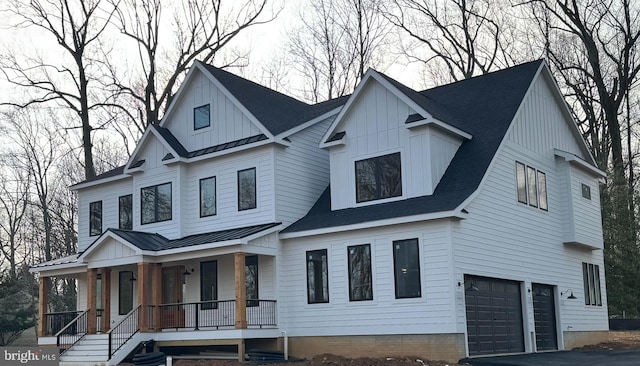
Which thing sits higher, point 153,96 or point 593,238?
point 153,96

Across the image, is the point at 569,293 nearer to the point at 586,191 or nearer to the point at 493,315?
the point at 586,191

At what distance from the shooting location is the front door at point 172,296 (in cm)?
2509

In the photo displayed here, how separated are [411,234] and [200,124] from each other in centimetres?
980

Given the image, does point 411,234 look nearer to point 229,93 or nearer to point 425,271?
point 425,271

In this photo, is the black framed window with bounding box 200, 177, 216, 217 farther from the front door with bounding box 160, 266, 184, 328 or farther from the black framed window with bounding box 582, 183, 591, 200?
the black framed window with bounding box 582, 183, 591, 200

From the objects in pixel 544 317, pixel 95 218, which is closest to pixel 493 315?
pixel 544 317

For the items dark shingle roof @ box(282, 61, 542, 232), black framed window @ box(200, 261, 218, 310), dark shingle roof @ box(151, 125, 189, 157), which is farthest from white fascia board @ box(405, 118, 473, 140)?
dark shingle roof @ box(151, 125, 189, 157)

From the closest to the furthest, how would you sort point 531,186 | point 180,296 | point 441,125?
point 441,125, point 531,186, point 180,296

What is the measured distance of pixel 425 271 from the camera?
20281 millimetres

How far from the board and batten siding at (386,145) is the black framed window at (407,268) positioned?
189cm

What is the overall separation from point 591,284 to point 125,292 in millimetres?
17188

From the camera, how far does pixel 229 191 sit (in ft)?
83.1

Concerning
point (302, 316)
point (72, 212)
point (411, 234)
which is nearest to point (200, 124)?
point (302, 316)

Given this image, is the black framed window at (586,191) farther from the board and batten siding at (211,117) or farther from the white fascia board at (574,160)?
the board and batten siding at (211,117)
